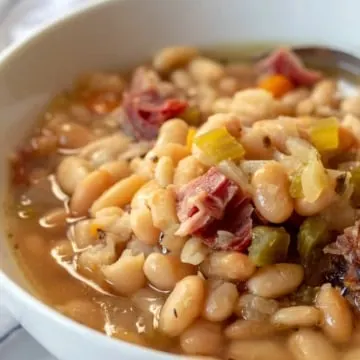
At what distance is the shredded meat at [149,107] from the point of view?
5.99 ft

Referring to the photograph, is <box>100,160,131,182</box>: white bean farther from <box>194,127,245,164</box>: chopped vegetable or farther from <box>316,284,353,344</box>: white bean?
<box>316,284,353,344</box>: white bean

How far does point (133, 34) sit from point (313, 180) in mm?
944

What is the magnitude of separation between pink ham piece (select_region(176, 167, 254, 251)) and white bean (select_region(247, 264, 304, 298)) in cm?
6

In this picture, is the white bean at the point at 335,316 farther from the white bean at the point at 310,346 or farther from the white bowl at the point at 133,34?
the white bowl at the point at 133,34

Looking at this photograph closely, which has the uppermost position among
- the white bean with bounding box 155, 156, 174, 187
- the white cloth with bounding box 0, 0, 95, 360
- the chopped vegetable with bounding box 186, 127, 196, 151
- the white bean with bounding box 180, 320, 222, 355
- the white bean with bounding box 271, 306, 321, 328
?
the white cloth with bounding box 0, 0, 95, 360

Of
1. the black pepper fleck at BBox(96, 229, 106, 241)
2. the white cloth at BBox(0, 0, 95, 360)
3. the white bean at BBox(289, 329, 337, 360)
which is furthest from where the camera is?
the white cloth at BBox(0, 0, 95, 360)

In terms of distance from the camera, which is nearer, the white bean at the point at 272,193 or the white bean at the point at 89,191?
the white bean at the point at 272,193

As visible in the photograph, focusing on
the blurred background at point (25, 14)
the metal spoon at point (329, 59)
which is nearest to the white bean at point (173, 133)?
the metal spoon at point (329, 59)

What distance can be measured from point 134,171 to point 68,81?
1.62ft

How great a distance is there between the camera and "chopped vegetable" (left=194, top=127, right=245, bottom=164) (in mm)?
1456

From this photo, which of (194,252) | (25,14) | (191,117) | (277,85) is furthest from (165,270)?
(25,14)

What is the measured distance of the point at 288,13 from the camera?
2203mm

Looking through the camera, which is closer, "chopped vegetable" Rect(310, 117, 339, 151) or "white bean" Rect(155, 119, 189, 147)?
"chopped vegetable" Rect(310, 117, 339, 151)

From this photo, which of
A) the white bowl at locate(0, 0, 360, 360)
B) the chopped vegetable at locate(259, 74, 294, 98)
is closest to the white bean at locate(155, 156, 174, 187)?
the white bowl at locate(0, 0, 360, 360)
